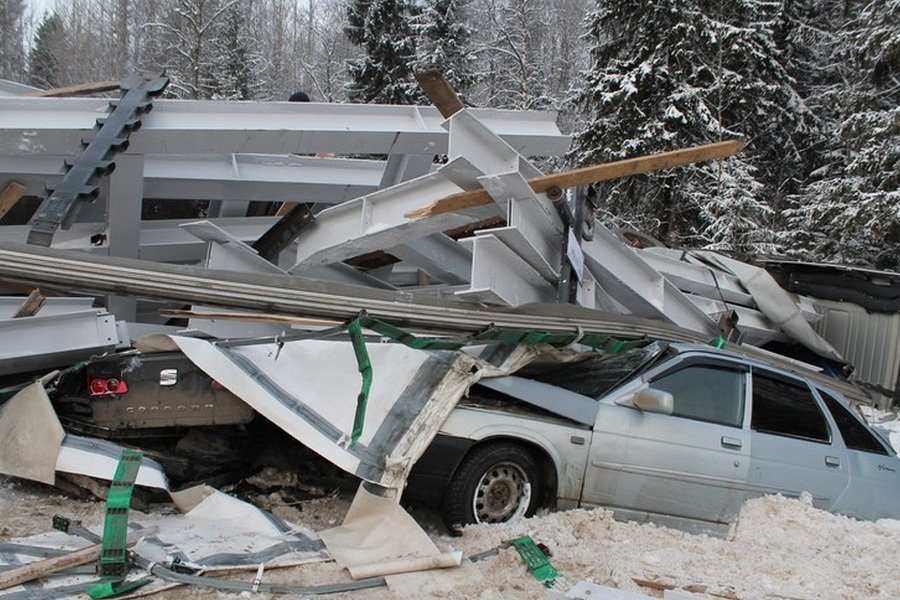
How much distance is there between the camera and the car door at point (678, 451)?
498 cm

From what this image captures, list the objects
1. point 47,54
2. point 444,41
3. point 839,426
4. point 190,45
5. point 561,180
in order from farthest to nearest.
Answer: point 47,54 < point 190,45 < point 444,41 < point 839,426 < point 561,180

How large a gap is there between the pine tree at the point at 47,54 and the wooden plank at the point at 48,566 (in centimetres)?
4943

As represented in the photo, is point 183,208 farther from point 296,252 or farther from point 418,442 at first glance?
point 418,442

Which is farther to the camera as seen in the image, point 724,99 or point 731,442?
point 724,99

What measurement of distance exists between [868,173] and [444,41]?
44.7 ft

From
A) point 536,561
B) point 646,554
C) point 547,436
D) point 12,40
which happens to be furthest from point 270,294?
point 12,40

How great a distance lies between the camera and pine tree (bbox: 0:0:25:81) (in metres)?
49.0

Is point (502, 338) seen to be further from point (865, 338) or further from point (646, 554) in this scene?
point (865, 338)

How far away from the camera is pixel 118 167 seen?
6.68m

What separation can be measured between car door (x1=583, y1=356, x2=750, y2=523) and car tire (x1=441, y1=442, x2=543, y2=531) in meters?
0.40

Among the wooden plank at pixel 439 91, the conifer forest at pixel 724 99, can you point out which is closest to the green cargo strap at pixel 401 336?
the wooden plank at pixel 439 91

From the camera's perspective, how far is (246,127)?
6.68 meters

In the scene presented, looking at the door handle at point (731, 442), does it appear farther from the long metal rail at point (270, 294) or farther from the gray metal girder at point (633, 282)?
the gray metal girder at point (633, 282)

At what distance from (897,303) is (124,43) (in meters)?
43.1
